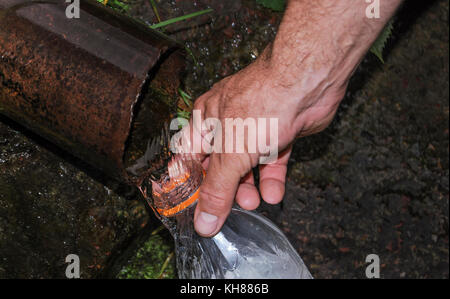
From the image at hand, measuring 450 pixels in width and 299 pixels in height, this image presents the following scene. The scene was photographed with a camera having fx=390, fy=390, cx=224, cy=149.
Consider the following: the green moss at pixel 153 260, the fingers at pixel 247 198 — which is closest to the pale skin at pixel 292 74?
the fingers at pixel 247 198

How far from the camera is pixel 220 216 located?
6.05 ft

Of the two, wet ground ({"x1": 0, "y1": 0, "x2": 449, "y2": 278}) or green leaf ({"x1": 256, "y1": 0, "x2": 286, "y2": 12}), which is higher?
green leaf ({"x1": 256, "y1": 0, "x2": 286, "y2": 12})

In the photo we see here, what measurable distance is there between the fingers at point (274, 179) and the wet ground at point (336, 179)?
25 cm

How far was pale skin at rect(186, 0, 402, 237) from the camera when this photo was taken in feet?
5.71

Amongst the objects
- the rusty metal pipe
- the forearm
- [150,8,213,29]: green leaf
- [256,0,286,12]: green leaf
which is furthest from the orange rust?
[256,0,286,12]: green leaf

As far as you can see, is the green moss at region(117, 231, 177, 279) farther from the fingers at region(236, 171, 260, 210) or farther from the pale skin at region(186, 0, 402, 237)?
the pale skin at region(186, 0, 402, 237)

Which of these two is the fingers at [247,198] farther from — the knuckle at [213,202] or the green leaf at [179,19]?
the green leaf at [179,19]

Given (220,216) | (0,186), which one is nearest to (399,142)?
(220,216)

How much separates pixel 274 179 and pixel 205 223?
639 millimetres

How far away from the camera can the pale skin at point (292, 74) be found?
1.74m

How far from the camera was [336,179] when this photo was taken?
2.64 metres

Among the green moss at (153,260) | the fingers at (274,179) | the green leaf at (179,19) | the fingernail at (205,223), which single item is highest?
the green leaf at (179,19)

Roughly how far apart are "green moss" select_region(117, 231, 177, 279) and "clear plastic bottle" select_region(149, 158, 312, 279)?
0.75 feet

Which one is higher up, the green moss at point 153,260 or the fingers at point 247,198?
the fingers at point 247,198
